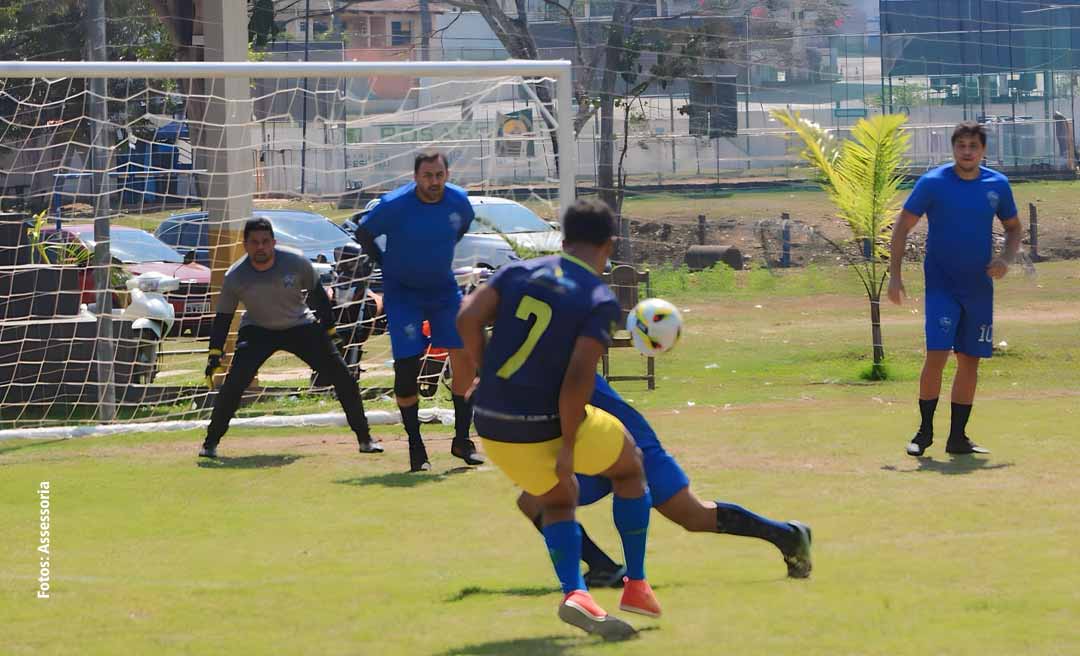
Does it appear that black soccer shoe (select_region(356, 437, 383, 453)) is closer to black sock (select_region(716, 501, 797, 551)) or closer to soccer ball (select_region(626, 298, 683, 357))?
soccer ball (select_region(626, 298, 683, 357))

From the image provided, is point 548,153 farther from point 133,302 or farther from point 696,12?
point 696,12

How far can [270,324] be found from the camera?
34.6 ft

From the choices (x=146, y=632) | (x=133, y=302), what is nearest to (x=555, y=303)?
(x=146, y=632)

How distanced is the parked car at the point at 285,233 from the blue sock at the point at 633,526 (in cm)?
850

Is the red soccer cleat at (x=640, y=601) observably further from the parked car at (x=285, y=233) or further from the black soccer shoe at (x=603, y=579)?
the parked car at (x=285, y=233)

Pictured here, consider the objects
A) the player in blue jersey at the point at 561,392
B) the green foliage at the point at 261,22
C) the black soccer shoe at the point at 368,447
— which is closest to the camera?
the player in blue jersey at the point at 561,392

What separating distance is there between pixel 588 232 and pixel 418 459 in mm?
4449

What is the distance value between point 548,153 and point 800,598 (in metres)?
7.44

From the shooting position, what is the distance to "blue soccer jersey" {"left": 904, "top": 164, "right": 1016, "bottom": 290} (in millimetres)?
9570

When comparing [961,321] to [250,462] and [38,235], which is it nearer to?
[250,462]

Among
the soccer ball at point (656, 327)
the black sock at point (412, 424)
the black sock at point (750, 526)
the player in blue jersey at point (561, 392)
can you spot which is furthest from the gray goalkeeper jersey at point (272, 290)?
the black sock at point (750, 526)

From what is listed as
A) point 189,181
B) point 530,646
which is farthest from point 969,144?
point 189,181

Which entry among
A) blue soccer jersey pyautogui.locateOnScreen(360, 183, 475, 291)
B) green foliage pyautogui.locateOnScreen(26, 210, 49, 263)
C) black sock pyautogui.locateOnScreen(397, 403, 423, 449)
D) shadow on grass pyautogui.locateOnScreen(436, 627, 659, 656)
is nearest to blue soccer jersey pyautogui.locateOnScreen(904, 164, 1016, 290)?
blue soccer jersey pyautogui.locateOnScreen(360, 183, 475, 291)

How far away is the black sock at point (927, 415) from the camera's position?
9758mm
